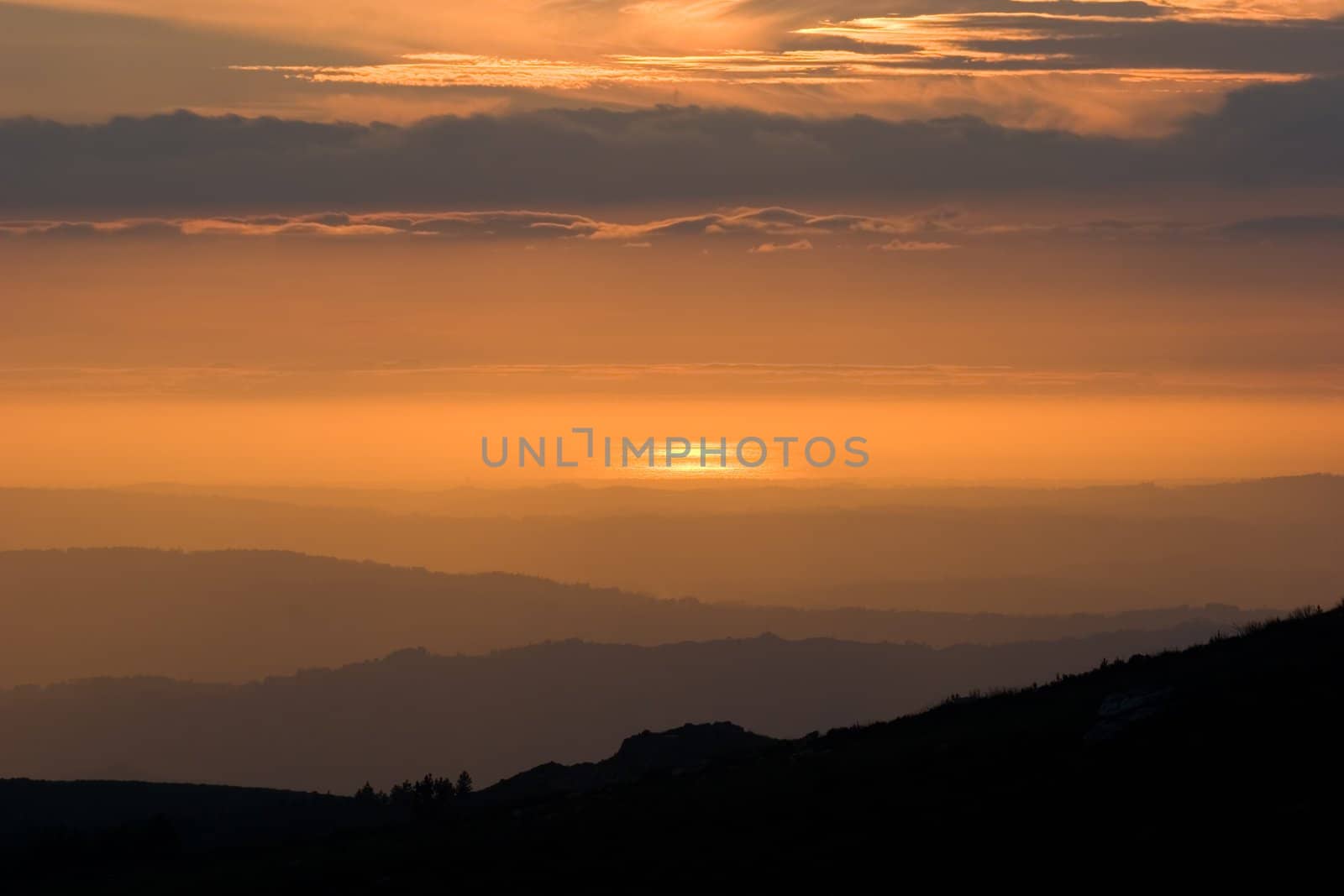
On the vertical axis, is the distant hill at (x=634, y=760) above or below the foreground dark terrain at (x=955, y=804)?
above

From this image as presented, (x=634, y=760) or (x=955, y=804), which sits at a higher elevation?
(x=634, y=760)

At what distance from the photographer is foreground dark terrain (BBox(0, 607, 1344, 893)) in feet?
106

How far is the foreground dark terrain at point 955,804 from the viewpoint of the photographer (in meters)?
32.3

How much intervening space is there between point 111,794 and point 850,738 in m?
81.3

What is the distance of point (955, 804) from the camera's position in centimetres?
3606

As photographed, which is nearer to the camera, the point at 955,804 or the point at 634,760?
the point at 955,804

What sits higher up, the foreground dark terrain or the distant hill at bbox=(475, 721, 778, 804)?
the distant hill at bbox=(475, 721, 778, 804)

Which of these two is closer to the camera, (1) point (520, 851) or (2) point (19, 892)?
(1) point (520, 851)

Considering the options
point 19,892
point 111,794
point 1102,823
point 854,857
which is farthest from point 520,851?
point 111,794

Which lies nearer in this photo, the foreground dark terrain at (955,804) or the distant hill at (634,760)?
the foreground dark terrain at (955,804)

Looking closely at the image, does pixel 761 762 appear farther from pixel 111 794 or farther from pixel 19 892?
pixel 111 794

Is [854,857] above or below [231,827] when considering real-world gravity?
below

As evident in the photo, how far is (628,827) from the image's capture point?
4028cm

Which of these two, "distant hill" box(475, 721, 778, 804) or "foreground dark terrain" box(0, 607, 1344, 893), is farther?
"distant hill" box(475, 721, 778, 804)
